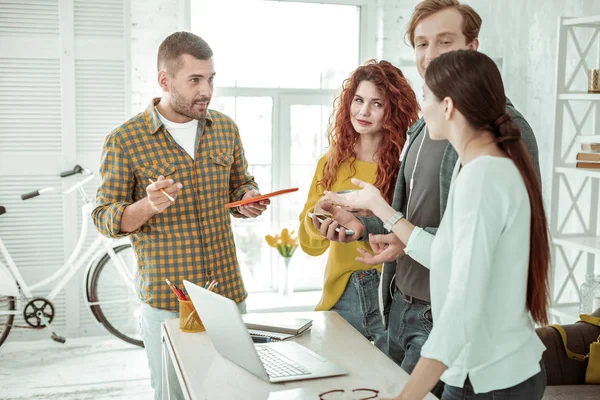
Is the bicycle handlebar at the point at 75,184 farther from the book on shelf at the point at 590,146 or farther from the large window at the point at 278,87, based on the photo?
the book on shelf at the point at 590,146

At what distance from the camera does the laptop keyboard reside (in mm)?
1599

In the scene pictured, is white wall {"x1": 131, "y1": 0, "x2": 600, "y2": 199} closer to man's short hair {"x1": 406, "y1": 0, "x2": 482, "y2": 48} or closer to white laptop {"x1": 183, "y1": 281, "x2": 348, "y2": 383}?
man's short hair {"x1": 406, "y1": 0, "x2": 482, "y2": 48}

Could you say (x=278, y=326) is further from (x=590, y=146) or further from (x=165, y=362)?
(x=590, y=146)

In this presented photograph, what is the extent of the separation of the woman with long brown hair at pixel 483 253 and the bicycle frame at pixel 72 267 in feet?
10.4

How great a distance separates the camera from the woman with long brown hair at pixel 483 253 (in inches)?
47.5

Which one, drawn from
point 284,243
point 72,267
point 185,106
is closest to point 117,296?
point 72,267

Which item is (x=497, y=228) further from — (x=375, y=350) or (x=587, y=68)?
(x=587, y=68)

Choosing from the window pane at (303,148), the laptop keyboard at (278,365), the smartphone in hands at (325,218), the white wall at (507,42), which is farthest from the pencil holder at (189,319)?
the window pane at (303,148)

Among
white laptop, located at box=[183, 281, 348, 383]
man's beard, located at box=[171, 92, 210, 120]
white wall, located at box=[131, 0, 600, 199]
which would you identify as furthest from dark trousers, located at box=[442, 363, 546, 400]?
white wall, located at box=[131, 0, 600, 199]

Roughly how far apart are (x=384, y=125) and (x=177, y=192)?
0.80 meters

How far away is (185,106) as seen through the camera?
242cm

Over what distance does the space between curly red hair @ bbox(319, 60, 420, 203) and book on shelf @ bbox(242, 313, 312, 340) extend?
61 centimetres

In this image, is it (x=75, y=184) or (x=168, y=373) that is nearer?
(x=168, y=373)

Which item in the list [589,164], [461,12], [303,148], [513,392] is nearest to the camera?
[513,392]
